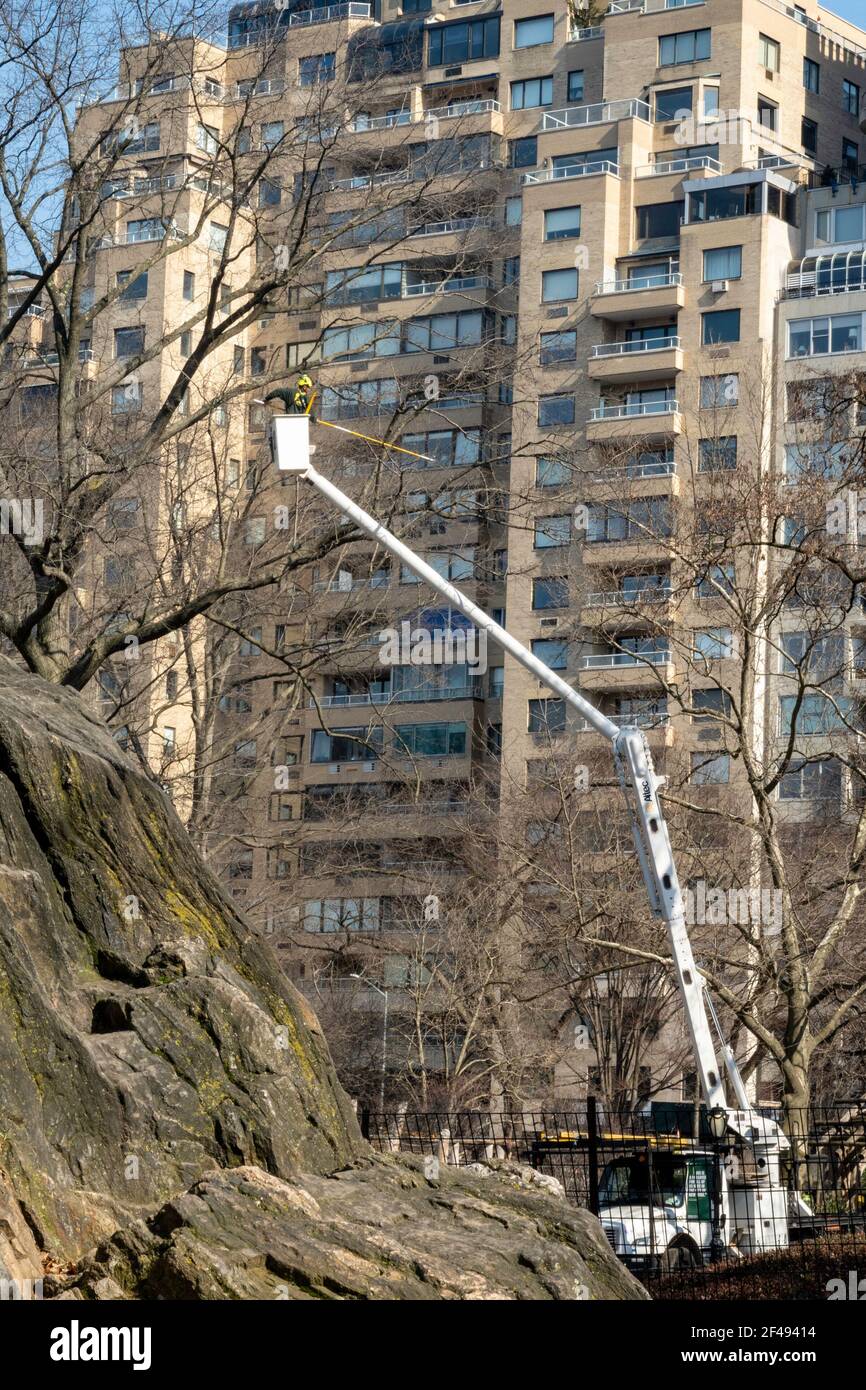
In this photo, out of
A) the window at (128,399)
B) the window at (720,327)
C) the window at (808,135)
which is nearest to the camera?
the window at (128,399)

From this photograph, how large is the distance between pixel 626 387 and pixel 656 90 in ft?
41.8

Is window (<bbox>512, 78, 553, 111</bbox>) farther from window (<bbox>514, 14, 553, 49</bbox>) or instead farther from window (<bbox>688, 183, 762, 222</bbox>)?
window (<bbox>688, 183, 762, 222</bbox>)

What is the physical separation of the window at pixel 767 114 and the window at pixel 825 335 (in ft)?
35.9

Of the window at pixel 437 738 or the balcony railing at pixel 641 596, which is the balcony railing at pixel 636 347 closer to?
the window at pixel 437 738

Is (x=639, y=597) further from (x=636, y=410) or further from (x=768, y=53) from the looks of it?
(x=768, y=53)

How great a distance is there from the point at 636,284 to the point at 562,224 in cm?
381

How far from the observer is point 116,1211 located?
10.6 metres

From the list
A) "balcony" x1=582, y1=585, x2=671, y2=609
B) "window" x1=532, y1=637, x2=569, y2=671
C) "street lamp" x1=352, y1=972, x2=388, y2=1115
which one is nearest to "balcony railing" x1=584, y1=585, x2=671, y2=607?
"balcony" x1=582, y1=585, x2=671, y2=609

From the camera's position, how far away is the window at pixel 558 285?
232ft

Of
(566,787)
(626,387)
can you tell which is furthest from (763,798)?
(626,387)

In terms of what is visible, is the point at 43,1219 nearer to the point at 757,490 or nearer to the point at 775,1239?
the point at 775,1239

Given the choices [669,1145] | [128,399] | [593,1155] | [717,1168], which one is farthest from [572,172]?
[593,1155]

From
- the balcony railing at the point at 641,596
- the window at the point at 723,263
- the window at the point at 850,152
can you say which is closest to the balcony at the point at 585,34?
the window at the point at 850,152

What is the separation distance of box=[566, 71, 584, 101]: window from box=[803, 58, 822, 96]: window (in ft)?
28.9
